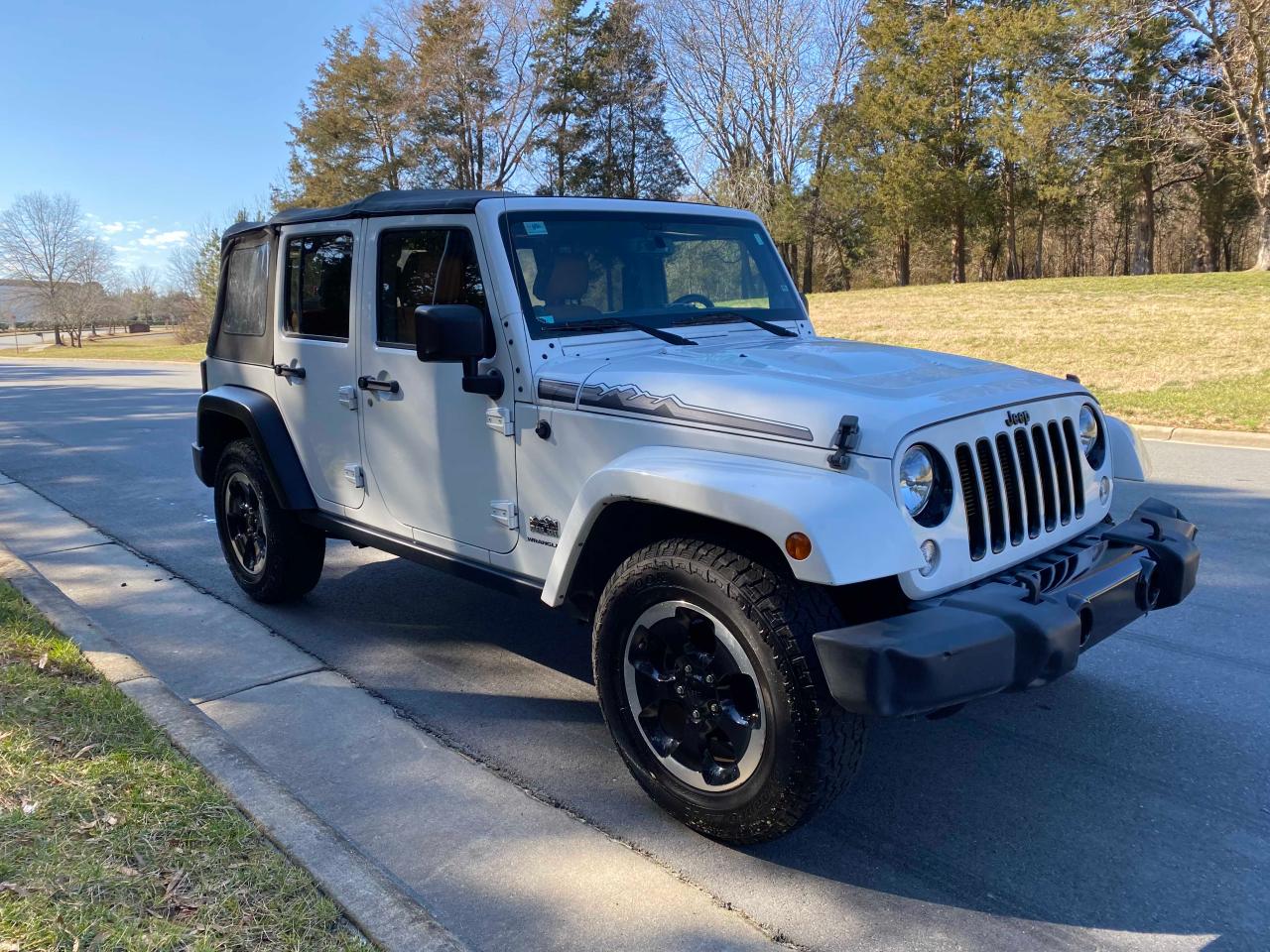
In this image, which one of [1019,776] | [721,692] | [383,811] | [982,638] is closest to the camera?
[982,638]

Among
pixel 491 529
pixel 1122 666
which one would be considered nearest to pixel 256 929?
pixel 491 529

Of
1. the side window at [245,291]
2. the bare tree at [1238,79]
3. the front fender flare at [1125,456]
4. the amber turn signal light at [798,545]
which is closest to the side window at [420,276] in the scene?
the side window at [245,291]

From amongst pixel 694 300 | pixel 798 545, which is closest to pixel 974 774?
pixel 798 545

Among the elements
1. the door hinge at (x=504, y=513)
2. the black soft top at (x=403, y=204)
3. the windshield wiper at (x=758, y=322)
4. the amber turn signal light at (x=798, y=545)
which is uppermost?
the black soft top at (x=403, y=204)

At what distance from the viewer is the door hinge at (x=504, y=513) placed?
3680 millimetres

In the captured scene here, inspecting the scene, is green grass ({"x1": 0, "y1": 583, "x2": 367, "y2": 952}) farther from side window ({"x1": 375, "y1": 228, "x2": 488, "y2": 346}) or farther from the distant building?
the distant building

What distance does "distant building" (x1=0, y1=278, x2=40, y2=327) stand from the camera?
64750 millimetres

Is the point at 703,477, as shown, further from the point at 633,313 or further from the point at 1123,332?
the point at 1123,332

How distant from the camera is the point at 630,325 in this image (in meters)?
3.87

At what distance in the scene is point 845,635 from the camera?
2.54 meters

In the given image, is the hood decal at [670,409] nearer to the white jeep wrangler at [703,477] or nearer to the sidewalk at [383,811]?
the white jeep wrangler at [703,477]

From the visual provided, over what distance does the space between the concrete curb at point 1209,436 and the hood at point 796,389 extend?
7488mm

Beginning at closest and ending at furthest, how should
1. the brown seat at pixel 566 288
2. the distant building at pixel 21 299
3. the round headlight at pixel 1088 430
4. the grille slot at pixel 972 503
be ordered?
1. the grille slot at pixel 972 503
2. the round headlight at pixel 1088 430
3. the brown seat at pixel 566 288
4. the distant building at pixel 21 299

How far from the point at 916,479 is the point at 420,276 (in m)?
2.24
